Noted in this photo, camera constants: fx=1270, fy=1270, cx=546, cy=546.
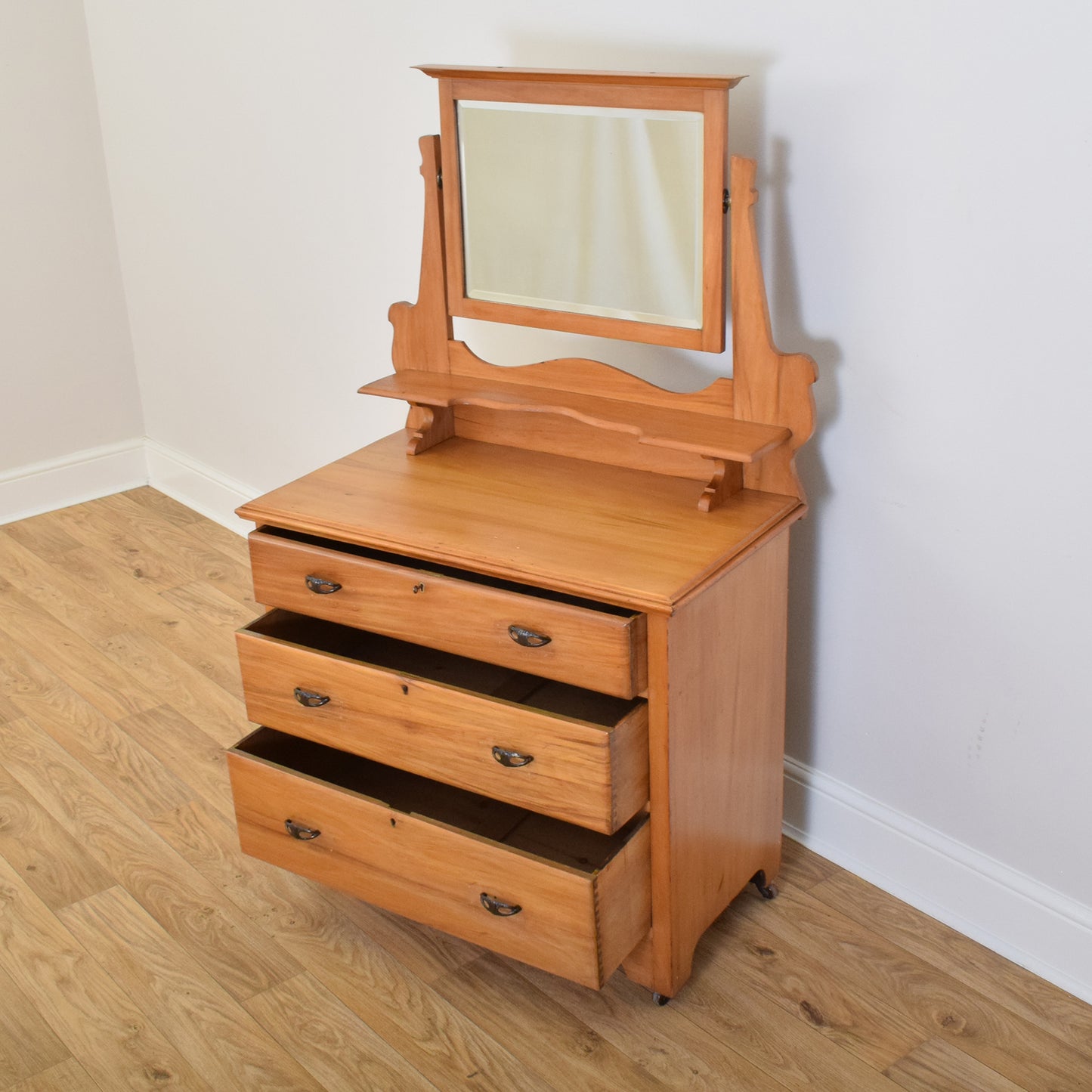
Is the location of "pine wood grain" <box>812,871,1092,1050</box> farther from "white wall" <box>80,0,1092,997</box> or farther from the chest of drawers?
the chest of drawers

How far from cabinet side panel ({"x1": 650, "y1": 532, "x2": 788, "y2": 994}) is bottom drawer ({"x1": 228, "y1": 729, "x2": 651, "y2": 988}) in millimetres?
63

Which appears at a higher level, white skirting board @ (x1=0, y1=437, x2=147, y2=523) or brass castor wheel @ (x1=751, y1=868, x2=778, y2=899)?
white skirting board @ (x1=0, y1=437, x2=147, y2=523)

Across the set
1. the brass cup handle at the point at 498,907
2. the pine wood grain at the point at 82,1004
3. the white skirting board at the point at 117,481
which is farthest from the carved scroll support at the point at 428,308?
the white skirting board at the point at 117,481

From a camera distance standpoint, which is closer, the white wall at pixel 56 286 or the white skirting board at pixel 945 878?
the white skirting board at pixel 945 878

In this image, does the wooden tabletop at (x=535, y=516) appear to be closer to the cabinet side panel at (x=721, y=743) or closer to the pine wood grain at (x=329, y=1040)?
the cabinet side panel at (x=721, y=743)

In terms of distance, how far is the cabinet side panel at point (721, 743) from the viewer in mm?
1514

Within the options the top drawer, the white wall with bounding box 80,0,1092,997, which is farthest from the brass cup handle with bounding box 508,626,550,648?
the white wall with bounding box 80,0,1092,997

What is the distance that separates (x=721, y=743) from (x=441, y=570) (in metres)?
0.43

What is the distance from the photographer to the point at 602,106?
1604 mm

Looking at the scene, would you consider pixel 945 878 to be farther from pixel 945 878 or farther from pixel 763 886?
pixel 763 886

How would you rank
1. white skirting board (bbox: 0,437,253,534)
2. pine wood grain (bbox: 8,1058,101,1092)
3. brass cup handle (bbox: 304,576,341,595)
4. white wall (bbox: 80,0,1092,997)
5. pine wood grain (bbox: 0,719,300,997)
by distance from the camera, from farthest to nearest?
white skirting board (bbox: 0,437,253,534) < pine wood grain (bbox: 0,719,300,997) < brass cup handle (bbox: 304,576,341,595) < pine wood grain (bbox: 8,1058,101,1092) < white wall (bbox: 80,0,1092,997)

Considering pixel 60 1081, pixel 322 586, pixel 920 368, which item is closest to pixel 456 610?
pixel 322 586

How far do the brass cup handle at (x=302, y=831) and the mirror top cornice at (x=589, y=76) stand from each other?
1.01m

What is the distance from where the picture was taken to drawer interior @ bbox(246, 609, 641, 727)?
1.68 m
